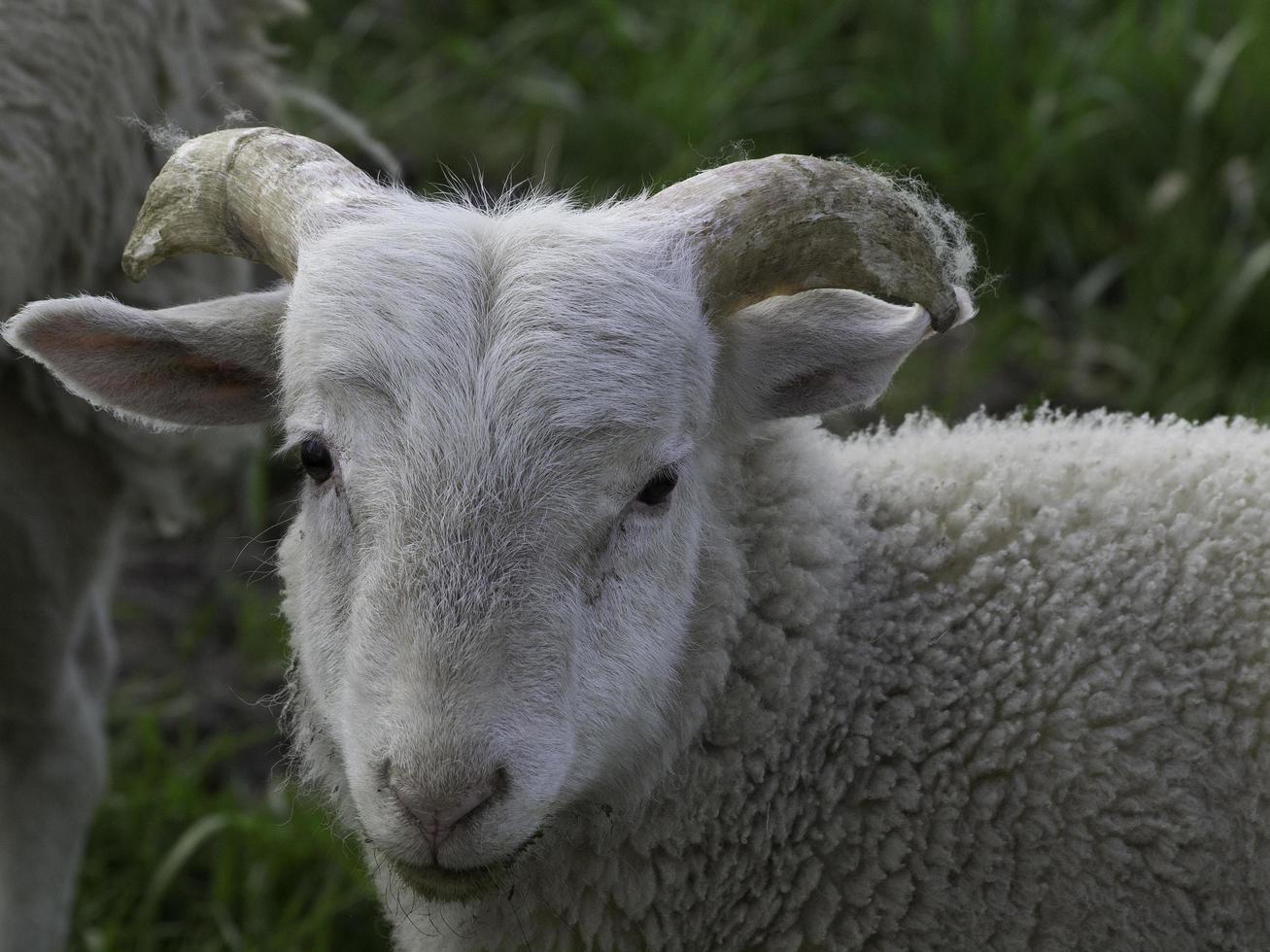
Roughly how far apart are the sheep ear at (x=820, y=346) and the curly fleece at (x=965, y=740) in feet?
0.48

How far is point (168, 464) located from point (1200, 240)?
12.4 feet

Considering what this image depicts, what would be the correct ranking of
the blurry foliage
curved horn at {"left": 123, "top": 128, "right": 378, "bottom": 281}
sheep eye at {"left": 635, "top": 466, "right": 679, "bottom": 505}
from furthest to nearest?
the blurry foliage < curved horn at {"left": 123, "top": 128, "right": 378, "bottom": 281} < sheep eye at {"left": 635, "top": 466, "right": 679, "bottom": 505}

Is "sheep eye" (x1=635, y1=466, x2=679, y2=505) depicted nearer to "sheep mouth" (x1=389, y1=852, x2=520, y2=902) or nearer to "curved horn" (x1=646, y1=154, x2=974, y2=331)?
"curved horn" (x1=646, y1=154, x2=974, y2=331)

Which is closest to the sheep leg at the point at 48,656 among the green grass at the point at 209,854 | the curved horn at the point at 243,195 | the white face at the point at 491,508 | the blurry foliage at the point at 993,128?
the green grass at the point at 209,854

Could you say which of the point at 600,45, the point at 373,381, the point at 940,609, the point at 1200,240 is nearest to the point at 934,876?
the point at 940,609

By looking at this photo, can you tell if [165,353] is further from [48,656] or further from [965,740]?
[965,740]

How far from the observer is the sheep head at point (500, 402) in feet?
6.56

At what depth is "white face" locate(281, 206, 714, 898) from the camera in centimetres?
197

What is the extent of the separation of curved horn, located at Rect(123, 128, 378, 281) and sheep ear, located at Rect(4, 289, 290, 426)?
11 centimetres

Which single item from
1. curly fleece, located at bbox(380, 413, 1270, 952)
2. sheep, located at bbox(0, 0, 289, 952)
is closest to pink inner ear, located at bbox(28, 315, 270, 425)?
sheep, located at bbox(0, 0, 289, 952)

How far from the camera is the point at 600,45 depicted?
21.0 feet

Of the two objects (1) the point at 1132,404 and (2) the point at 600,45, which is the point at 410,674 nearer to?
(1) the point at 1132,404

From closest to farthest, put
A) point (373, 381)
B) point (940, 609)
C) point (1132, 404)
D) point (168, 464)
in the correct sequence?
point (373, 381), point (940, 609), point (168, 464), point (1132, 404)

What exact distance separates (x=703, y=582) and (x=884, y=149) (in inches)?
150
